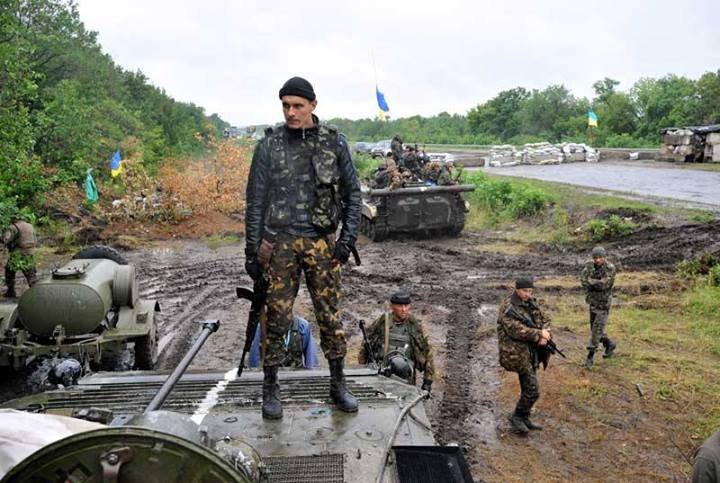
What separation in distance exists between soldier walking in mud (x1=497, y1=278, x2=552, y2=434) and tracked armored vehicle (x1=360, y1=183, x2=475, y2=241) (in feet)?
33.4

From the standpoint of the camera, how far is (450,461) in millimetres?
3213

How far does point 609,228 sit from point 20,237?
1204cm

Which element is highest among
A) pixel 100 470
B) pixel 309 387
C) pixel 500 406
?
pixel 100 470

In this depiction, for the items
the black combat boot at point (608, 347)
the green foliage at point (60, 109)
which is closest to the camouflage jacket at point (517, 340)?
the black combat boot at point (608, 347)

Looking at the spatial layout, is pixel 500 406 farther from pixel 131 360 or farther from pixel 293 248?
pixel 131 360

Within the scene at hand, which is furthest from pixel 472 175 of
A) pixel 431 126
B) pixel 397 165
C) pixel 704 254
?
pixel 431 126

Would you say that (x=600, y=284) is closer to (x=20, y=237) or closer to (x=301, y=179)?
(x=301, y=179)

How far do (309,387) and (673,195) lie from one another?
17165 mm

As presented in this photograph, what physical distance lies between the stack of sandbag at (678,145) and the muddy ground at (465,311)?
51.8ft

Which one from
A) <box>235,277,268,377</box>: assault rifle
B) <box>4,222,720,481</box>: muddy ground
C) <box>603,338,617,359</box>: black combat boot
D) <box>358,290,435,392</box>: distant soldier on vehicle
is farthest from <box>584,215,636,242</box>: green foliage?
<box>235,277,268,377</box>: assault rifle

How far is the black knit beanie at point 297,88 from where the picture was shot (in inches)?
146

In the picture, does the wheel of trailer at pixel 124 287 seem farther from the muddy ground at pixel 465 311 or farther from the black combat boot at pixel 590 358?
the black combat boot at pixel 590 358

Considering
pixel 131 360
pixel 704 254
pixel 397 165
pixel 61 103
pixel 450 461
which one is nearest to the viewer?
pixel 450 461

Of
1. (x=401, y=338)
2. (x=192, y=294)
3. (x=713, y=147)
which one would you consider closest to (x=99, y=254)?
(x=401, y=338)
